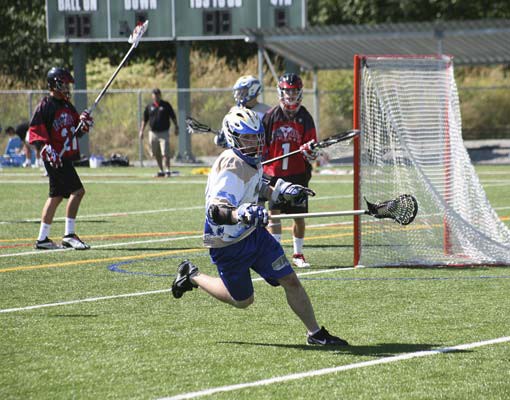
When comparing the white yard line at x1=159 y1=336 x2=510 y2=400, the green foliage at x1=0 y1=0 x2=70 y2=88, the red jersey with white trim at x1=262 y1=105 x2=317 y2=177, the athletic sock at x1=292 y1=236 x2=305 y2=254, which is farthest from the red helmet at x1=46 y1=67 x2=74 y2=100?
the green foliage at x1=0 y1=0 x2=70 y2=88

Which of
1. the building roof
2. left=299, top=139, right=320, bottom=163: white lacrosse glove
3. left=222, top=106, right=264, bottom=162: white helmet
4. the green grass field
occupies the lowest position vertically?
the green grass field

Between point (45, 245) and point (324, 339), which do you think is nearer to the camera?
point (324, 339)

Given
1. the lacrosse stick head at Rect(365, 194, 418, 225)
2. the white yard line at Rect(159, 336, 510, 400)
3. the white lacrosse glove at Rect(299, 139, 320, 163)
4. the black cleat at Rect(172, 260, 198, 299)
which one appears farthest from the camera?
the white lacrosse glove at Rect(299, 139, 320, 163)

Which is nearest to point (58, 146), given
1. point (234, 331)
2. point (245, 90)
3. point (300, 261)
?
point (245, 90)

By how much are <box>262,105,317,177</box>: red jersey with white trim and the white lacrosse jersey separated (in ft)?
11.8

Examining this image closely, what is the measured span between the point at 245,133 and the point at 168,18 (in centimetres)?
2085

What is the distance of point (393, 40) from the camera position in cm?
2491

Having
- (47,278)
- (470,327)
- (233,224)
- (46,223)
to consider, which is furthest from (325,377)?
(46,223)

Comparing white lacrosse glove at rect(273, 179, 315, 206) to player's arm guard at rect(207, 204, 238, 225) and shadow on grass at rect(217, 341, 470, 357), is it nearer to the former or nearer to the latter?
player's arm guard at rect(207, 204, 238, 225)

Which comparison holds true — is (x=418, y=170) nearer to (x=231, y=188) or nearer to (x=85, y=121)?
(x=85, y=121)

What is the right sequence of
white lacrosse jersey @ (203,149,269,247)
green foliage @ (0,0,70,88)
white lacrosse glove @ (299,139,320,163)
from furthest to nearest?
green foliage @ (0,0,70,88) < white lacrosse glove @ (299,139,320,163) < white lacrosse jersey @ (203,149,269,247)

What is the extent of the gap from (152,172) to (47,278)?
15702 millimetres

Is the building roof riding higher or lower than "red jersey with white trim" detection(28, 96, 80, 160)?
higher

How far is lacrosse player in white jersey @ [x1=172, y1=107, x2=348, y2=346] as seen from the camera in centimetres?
670
